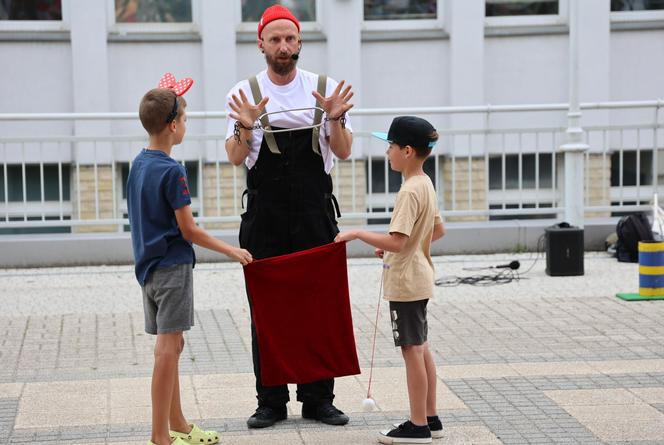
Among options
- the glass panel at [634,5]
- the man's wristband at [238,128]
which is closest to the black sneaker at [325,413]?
the man's wristband at [238,128]

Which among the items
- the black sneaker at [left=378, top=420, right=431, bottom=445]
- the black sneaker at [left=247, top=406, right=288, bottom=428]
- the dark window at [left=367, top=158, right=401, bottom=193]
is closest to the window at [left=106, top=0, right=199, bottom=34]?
the dark window at [left=367, top=158, right=401, bottom=193]

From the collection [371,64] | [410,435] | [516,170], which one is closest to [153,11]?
[371,64]

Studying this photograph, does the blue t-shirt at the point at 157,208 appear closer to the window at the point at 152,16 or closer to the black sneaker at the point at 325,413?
the black sneaker at the point at 325,413

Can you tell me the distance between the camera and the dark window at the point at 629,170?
12938 millimetres

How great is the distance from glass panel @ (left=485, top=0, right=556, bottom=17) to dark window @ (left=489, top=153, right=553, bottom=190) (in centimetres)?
271

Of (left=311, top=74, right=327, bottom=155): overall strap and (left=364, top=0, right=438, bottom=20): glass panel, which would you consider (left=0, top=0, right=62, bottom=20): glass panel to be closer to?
(left=364, top=0, right=438, bottom=20): glass panel

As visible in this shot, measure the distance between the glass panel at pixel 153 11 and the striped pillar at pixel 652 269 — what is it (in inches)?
282

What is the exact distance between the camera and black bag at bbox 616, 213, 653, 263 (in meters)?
11.8

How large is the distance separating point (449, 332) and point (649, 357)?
58.7 inches

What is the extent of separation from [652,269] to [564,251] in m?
1.46

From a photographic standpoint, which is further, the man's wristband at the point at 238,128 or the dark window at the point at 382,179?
the dark window at the point at 382,179

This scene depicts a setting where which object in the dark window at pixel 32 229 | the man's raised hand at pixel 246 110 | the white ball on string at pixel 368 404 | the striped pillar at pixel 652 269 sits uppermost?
the man's raised hand at pixel 246 110

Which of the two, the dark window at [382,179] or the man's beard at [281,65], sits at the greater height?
the man's beard at [281,65]

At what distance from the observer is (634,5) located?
15164mm
